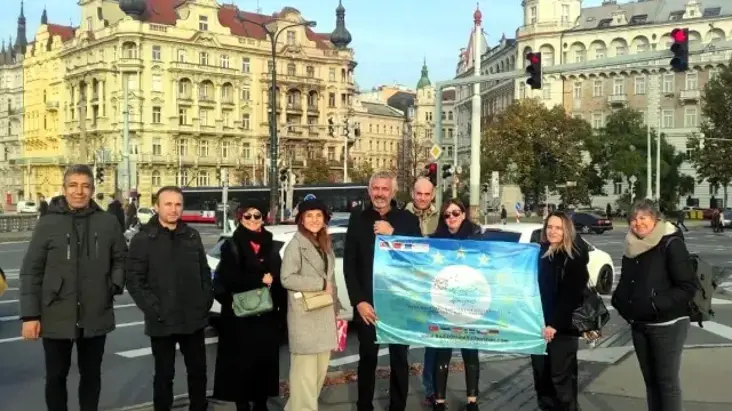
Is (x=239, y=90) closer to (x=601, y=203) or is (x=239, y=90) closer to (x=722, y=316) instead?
(x=601, y=203)

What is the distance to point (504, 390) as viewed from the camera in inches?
304

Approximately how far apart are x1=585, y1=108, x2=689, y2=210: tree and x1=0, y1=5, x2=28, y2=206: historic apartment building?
3023 inches

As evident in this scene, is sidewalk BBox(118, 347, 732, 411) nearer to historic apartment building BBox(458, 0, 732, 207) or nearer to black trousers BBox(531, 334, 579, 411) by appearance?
black trousers BBox(531, 334, 579, 411)

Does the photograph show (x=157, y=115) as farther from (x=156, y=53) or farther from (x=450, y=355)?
(x=450, y=355)

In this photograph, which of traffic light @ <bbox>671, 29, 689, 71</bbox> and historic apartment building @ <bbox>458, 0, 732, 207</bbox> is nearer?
traffic light @ <bbox>671, 29, 689, 71</bbox>

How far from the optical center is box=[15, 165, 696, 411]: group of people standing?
5762 mm

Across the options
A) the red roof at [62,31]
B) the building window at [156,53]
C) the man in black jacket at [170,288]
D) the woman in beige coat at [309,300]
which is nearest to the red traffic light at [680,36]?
the woman in beige coat at [309,300]

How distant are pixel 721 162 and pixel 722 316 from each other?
4927 cm

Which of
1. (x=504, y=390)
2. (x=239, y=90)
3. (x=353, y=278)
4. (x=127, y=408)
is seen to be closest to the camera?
(x=353, y=278)

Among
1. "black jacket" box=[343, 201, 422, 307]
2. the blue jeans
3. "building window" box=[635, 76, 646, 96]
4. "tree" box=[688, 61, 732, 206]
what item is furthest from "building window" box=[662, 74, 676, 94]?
"black jacket" box=[343, 201, 422, 307]

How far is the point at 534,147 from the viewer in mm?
62438

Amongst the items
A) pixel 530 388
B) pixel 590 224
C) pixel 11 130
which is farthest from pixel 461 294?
pixel 11 130

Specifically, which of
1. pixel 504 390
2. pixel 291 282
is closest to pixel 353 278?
pixel 291 282

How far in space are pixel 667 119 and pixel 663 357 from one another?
285 ft
